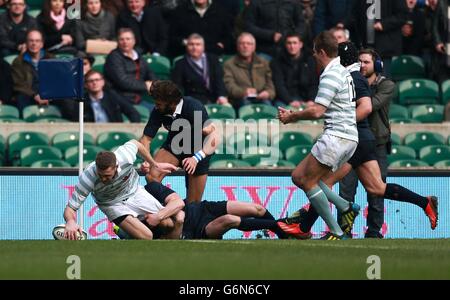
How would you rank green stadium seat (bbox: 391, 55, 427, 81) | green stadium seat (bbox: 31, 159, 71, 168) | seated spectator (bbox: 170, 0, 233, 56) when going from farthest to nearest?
green stadium seat (bbox: 391, 55, 427, 81), seated spectator (bbox: 170, 0, 233, 56), green stadium seat (bbox: 31, 159, 71, 168)

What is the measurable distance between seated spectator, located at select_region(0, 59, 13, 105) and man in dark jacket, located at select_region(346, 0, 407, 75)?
5.09m

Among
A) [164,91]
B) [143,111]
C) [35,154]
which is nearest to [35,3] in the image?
[143,111]

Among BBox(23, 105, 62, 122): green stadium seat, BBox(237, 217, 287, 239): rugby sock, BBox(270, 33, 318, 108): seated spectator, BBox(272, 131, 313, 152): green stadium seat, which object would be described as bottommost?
BBox(237, 217, 287, 239): rugby sock

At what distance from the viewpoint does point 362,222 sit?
715 inches

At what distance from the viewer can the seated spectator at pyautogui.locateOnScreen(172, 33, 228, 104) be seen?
68.3 ft

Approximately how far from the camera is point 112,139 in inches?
772

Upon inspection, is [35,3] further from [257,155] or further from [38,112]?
[257,155]

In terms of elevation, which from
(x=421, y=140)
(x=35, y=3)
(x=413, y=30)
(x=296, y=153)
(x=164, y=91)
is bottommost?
(x=296, y=153)

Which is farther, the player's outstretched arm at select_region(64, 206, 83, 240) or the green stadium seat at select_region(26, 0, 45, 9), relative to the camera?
the green stadium seat at select_region(26, 0, 45, 9)

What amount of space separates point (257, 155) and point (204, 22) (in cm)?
303

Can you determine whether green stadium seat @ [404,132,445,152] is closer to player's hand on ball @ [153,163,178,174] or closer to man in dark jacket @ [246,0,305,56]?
man in dark jacket @ [246,0,305,56]

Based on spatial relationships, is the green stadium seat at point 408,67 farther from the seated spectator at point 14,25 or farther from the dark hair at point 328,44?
the dark hair at point 328,44

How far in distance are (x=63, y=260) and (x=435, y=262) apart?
312cm

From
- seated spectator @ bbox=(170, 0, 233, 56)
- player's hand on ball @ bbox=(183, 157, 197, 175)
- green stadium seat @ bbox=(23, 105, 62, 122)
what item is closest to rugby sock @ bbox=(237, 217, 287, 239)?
player's hand on ball @ bbox=(183, 157, 197, 175)
